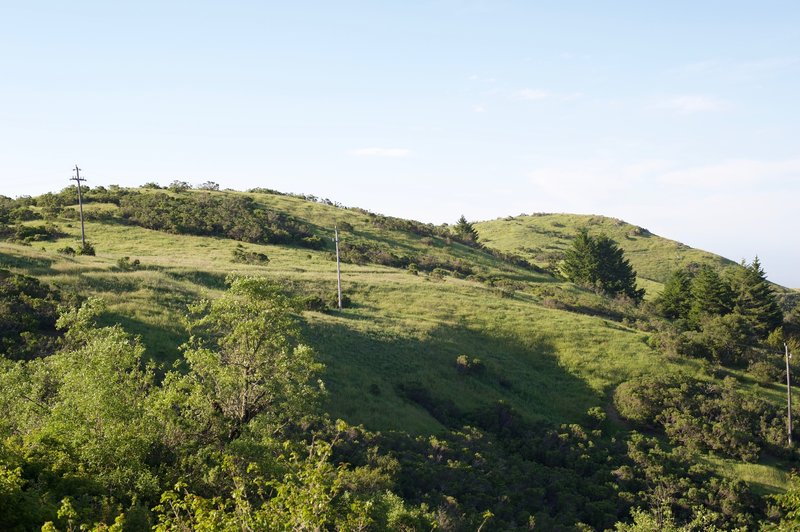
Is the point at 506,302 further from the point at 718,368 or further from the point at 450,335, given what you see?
the point at 718,368

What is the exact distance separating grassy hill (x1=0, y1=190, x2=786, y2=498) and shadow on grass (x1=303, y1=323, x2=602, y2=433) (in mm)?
101

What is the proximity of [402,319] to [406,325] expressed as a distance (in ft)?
6.38

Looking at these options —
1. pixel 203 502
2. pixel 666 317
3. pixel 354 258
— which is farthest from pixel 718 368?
pixel 203 502

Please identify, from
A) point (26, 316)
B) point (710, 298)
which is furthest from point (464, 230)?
point (26, 316)

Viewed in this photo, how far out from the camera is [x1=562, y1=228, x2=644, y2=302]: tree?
8444cm

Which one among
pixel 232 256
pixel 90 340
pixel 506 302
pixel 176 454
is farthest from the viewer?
pixel 232 256

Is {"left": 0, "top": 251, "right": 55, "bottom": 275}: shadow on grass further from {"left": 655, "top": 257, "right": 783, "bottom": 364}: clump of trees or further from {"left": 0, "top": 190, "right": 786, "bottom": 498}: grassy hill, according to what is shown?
{"left": 655, "top": 257, "right": 783, "bottom": 364}: clump of trees

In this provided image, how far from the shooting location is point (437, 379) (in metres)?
37.2

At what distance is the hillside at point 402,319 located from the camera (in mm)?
33844

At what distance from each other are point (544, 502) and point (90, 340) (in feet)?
64.1

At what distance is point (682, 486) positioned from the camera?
1150 inches

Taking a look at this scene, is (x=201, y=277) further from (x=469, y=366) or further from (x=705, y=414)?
(x=705, y=414)

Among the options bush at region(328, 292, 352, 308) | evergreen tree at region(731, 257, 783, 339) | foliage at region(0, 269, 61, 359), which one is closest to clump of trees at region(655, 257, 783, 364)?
evergreen tree at region(731, 257, 783, 339)

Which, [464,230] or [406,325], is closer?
[406,325]
